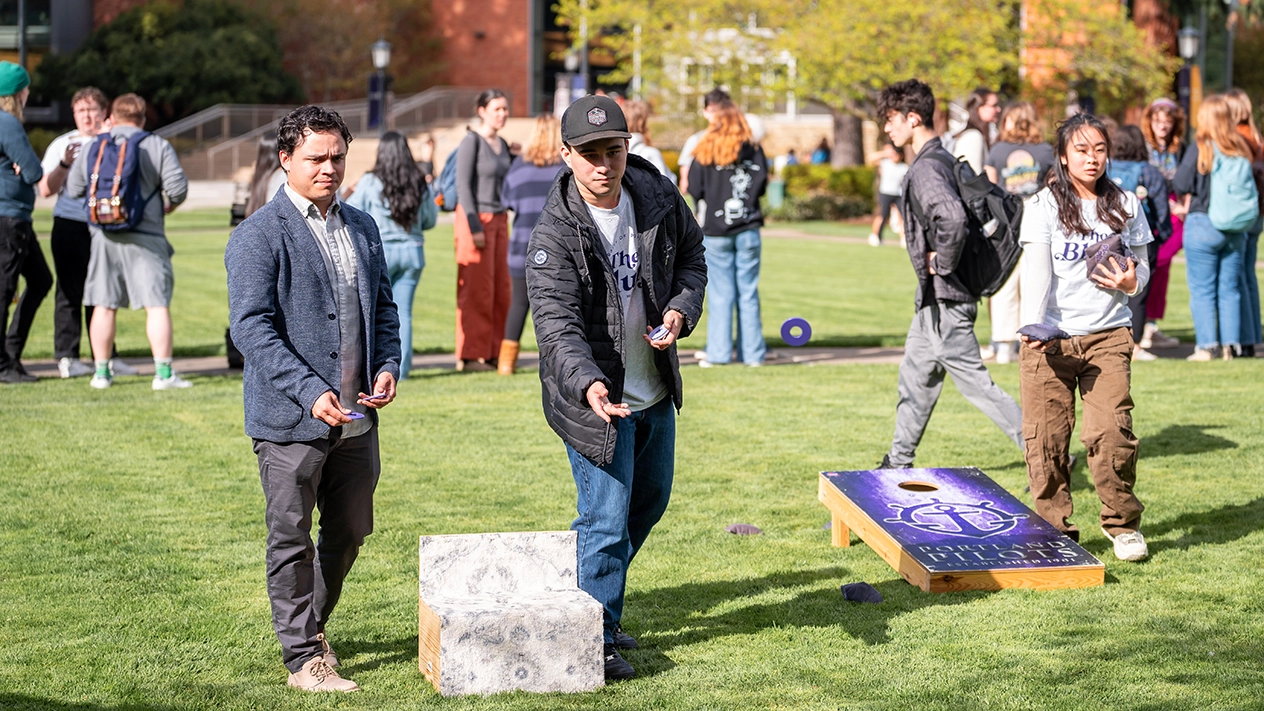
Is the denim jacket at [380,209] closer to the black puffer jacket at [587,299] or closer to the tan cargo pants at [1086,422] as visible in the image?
the tan cargo pants at [1086,422]

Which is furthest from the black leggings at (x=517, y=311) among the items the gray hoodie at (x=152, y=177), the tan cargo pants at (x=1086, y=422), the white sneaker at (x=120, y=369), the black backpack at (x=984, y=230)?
the tan cargo pants at (x=1086, y=422)

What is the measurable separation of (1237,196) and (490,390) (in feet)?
20.0

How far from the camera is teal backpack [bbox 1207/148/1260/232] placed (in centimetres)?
1138

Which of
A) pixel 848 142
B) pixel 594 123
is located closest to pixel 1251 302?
pixel 594 123

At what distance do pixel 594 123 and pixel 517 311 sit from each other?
22.2 feet

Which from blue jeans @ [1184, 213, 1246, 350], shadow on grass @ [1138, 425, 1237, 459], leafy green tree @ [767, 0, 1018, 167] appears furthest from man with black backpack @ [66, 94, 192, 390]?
leafy green tree @ [767, 0, 1018, 167]

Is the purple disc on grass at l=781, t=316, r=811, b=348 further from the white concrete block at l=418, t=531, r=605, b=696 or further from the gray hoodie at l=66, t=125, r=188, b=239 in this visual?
the gray hoodie at l=66, t=125, r=188, b=239

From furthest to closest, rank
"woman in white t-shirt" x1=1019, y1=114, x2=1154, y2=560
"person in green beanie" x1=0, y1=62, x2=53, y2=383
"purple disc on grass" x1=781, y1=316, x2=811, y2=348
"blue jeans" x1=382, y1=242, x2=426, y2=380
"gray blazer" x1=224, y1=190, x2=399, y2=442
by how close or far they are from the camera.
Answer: "blue jeans" x1=382, y1=242, x2=426, y2=380 < "person in green beanie" x1=0, y1=62, x2=53, y2=383 < "purple disc on grass" x1=781, y1=316, x2=811, y2=348 < "woman in white t-shirt" x1=1019, y1=114, x2=1154, y2=560 < "gray blazer" x1=224, y1=190, x2=399, y2=442

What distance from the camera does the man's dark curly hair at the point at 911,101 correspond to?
7.20 metres

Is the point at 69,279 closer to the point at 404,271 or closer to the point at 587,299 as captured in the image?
the point at 404,271

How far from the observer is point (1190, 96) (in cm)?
3416

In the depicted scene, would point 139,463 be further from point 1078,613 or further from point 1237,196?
point 1237,196

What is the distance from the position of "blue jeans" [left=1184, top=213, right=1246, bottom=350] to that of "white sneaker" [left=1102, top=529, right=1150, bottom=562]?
6.19 meters

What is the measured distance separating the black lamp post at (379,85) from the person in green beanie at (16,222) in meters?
28.0
